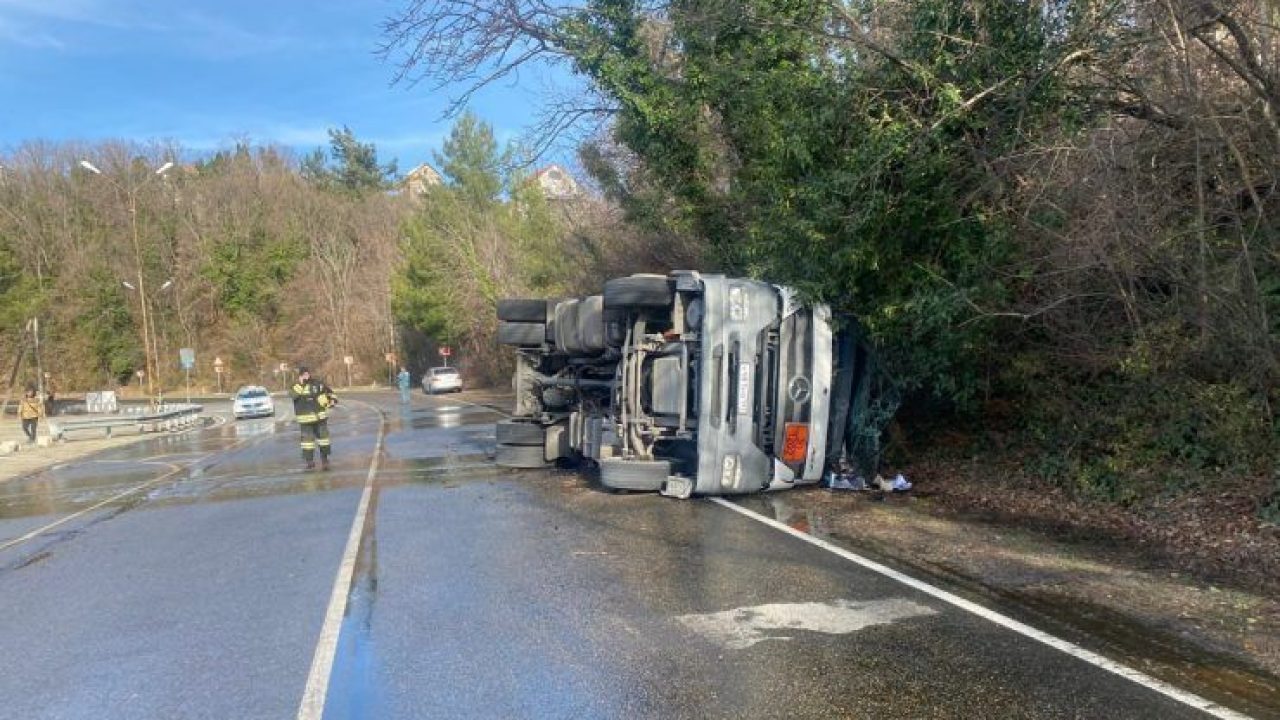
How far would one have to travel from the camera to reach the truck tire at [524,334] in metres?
13.7

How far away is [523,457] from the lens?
1306 cm

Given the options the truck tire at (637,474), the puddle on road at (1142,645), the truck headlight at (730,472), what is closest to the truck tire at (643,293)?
the truck tire at (637,474)

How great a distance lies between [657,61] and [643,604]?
10822 mm

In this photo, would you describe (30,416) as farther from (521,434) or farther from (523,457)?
(523,457)

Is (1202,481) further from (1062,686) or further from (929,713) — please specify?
(929,713)

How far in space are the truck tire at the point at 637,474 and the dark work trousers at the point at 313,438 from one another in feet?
21.8

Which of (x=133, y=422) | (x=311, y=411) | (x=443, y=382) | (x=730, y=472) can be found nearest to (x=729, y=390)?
(x=730, y=472)

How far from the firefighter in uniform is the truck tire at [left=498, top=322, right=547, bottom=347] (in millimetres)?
2870

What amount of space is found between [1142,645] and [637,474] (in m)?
5.32

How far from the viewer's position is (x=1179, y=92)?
24.6ft

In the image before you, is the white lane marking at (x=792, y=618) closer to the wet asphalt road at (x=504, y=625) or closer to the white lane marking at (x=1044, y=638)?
the wet asphalt road at (x=504, y=625)

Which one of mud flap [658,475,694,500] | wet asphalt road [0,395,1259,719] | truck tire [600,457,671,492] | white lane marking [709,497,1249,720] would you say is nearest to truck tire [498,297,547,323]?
wet asphalt road [0,395,1259,719]

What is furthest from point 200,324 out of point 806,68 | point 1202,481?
point 1202,481

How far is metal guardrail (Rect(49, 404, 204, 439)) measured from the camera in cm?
2653
